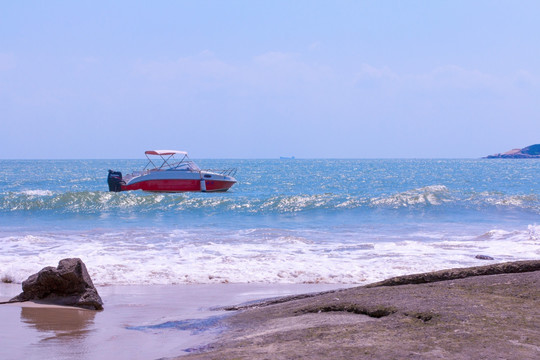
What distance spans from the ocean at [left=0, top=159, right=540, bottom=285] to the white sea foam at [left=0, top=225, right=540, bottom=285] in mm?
24

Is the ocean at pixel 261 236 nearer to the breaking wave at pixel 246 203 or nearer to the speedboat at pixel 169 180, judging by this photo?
the breaking wave at pixel 246 203

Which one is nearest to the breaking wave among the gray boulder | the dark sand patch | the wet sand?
the wet sand

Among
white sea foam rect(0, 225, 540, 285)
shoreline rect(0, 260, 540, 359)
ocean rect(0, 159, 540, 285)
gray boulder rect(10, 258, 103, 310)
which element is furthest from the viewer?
ocean rect(0, 159, 540, 285)

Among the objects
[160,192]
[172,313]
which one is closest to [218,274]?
[172,313]

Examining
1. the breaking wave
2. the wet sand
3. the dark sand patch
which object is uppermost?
the dark sand patch

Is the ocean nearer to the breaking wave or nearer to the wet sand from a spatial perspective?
the breaking wave

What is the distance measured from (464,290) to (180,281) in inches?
219

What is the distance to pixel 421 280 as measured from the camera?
6.41 metres

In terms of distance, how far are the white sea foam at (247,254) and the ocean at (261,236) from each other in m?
0.02

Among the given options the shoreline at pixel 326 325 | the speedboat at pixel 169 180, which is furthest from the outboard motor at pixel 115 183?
the shoreline at pixel 326 325

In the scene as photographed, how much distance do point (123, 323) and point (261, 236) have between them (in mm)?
10499

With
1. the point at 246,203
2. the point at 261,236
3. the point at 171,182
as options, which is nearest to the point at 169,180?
the point at 171,182

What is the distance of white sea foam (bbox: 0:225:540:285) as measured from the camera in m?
10.3

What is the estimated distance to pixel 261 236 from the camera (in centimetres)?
1681
